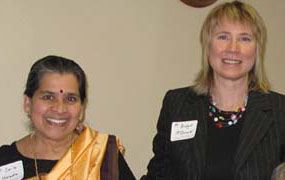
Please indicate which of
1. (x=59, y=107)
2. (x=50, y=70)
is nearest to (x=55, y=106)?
(x=59, y=107)

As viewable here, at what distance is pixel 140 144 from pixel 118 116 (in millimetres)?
217

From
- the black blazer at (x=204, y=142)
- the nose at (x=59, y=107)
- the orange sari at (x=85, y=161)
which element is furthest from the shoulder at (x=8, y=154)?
the black blazer at (x=204, y=142)

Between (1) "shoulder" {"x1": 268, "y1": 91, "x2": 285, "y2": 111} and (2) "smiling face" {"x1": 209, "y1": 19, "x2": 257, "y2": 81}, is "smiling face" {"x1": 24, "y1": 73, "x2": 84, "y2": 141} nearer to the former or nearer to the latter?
(2) "smiling face" {"x1": 209, "y1": 19, "x2": 257, "y2": 81}

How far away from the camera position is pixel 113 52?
7.12 feet

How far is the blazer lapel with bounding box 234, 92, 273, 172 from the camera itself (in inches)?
61.3

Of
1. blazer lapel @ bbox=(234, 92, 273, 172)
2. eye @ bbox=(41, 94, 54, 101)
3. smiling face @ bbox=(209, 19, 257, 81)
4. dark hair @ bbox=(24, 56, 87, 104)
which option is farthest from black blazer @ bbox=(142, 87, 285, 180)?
eye @ bbox=(41, 94, 54, 101)

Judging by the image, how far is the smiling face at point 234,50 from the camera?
1602 millimetres

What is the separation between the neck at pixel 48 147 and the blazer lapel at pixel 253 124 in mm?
671

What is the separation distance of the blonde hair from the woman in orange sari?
0.49m

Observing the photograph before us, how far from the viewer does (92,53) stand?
2.11 metres

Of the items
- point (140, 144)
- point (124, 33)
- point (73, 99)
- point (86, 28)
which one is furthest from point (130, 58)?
point (73, 99)

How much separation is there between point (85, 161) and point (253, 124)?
2.16ft

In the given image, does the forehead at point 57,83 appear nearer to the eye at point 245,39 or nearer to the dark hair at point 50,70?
the dark hair at point 50,70

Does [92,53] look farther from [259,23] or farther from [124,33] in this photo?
[259,23]
